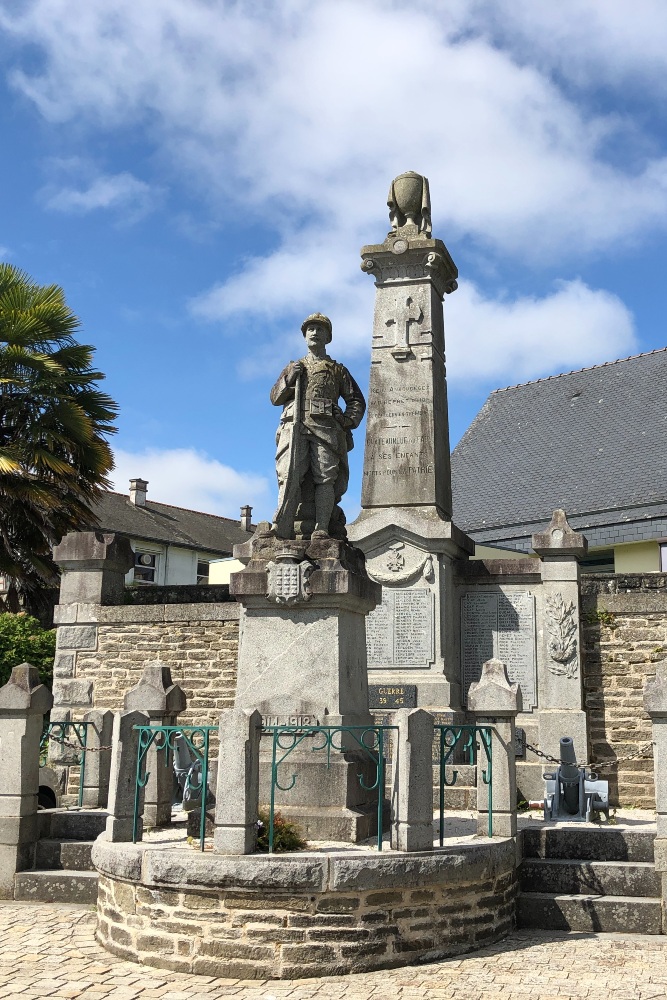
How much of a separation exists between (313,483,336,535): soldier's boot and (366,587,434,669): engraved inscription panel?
399 centimetres

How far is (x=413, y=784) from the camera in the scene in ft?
20.8

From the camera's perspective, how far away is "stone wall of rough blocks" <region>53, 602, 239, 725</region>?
12.9 meters

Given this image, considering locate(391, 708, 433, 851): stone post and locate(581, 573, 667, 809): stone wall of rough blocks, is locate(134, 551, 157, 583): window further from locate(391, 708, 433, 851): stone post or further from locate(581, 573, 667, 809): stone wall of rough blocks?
locate(391, 708, 433, 851): stone post

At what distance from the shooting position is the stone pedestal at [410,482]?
458 inches

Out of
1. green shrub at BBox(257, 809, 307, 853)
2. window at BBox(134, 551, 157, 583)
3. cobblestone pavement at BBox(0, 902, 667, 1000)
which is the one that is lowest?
cobblestone pavement at BBox(0, 902, 667, 1000)

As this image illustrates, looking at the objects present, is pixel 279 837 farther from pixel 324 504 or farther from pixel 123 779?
pixel 324 504

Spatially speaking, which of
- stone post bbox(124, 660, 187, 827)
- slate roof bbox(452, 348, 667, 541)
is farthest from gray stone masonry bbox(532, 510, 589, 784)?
slate roof bbox(452, 348, 667, 541)

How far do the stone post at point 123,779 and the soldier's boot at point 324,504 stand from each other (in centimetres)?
208

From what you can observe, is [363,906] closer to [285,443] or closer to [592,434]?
[285,443]

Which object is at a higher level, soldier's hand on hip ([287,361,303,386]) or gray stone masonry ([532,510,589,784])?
soldier's hand on hip ([287,361,303,386])

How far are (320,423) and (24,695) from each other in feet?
11.5

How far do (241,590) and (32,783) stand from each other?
2718mm

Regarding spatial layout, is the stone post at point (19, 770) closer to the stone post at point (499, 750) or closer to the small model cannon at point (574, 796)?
the stone post at point (499, 750)

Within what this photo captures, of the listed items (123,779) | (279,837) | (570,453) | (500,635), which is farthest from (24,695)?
(570,453)
